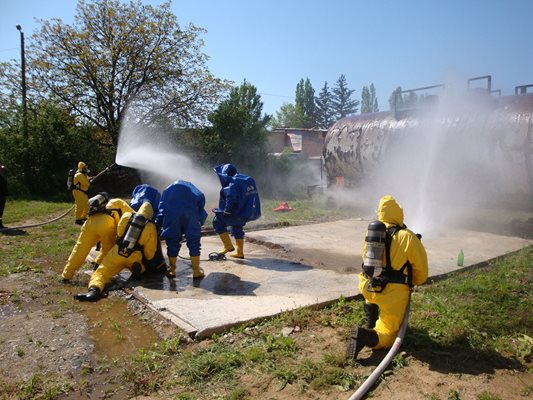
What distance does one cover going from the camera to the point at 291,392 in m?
3.34

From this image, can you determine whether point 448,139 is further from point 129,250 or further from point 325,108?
point 325,108

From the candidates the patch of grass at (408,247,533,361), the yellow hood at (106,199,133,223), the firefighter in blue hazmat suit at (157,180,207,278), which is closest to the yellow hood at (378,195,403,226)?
the patch of grass at (408,247,533,361)

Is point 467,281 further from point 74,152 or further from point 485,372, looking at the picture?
point 74,152

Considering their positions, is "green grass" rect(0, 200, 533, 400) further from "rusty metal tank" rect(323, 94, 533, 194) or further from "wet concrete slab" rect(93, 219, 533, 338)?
"rusty metal tank" rect(323, 94, 533, 194)

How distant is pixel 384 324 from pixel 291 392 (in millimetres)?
1075

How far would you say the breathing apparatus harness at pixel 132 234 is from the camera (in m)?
5.79

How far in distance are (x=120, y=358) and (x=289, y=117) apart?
6880cm

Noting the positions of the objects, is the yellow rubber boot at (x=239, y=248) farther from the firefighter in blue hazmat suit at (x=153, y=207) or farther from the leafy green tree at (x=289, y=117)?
the leafy green tree at (x=289, y=117)

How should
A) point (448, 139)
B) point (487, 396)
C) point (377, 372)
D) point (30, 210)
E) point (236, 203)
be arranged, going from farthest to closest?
point (30, 210)
point (448, 139)
point (236, 203)
point (377, 372)
point (487, 396)

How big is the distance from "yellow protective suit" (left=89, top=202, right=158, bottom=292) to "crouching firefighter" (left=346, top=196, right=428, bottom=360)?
3413 mm

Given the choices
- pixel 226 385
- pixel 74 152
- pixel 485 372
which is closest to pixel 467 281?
pixel 485 372

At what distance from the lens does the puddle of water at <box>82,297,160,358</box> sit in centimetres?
429

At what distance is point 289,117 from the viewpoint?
7106 cm

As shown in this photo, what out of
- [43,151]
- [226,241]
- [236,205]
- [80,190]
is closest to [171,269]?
[226,241]
